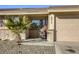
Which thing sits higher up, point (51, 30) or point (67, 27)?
point (67, 27)

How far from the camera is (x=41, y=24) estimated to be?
22.7m

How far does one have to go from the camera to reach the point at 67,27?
17141 mm

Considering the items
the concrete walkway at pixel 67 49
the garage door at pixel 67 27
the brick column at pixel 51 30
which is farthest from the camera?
the garage door at pixel 67 27

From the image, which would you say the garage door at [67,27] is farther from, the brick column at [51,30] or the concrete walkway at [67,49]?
the concrete walkway at [67,49]

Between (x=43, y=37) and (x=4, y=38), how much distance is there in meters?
4.42

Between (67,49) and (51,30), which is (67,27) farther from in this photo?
(67,49)

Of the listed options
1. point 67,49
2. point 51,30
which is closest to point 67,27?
point 51,30

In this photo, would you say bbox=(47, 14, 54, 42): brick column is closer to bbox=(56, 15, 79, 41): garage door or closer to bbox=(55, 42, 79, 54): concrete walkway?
bbox=(56, 15, 79, 41): garage door

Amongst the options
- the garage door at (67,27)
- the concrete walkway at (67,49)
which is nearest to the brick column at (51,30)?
the garage door at (67,27)

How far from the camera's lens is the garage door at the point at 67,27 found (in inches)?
671

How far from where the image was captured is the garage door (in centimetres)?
1703
